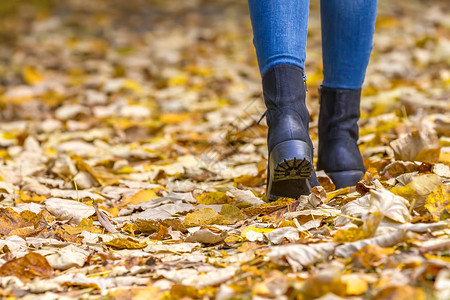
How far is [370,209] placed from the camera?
1104mm

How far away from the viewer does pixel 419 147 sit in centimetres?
166

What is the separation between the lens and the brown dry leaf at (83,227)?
1.36m

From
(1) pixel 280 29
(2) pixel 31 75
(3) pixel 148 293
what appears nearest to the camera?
(3) pixel 148 293

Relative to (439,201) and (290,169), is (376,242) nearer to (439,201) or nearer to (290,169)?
(439,201)

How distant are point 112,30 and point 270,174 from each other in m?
4.21

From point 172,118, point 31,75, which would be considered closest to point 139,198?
point 172,118

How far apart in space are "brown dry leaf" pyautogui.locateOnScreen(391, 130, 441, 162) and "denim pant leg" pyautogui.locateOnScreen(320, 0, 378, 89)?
246 millimetres

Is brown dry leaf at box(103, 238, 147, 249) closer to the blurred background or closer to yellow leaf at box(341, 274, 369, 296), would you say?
yellow leaf at box(341, 274, 369, 296)

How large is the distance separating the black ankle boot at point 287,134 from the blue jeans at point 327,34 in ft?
0.13

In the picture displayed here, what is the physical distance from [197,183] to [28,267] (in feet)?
2.94

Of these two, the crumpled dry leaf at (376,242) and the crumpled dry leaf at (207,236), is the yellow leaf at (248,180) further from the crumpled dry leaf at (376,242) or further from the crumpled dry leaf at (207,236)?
the crumpled dry leaf at (376,242)

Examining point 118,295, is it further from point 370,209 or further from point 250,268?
point 370,209

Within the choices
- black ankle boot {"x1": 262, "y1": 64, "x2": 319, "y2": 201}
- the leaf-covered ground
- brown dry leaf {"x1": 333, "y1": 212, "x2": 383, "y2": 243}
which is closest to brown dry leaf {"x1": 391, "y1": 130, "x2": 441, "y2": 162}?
the leaf-covered ground

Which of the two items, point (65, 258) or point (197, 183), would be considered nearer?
point (65, 258)
